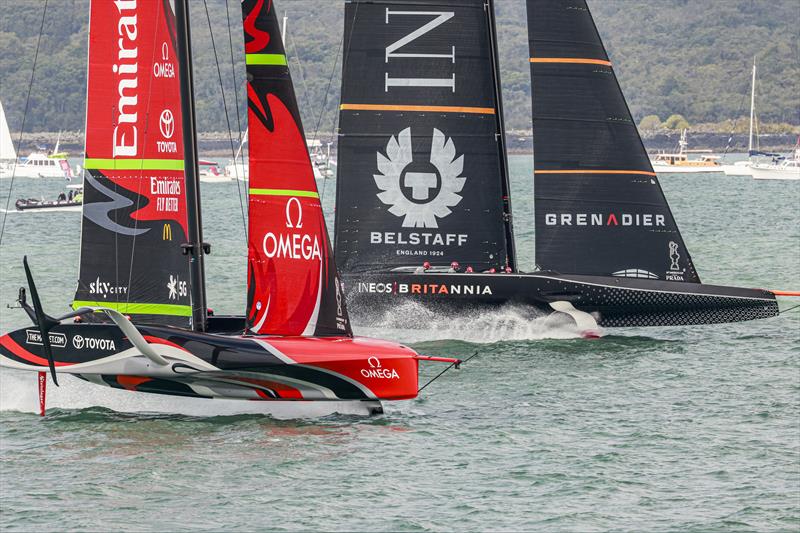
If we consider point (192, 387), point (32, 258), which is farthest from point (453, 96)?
point (32, 258)

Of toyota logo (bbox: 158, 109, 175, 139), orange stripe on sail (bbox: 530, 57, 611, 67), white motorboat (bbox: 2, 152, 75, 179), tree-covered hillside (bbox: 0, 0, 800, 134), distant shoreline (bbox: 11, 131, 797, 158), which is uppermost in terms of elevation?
tree-covered hillside (bbox: 0, 0, 800, 134)

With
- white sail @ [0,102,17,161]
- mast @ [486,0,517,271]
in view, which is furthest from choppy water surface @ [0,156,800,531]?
white sail @ [0,102,17,161]

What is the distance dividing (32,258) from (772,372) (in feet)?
84.8

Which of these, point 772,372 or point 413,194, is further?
point 413,194

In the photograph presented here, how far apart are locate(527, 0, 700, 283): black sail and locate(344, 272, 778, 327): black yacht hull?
1.49 feet

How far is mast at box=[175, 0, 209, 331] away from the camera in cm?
1667

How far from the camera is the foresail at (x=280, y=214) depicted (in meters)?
16.5

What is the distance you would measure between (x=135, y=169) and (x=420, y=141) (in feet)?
19.6

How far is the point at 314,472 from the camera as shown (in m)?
14.7

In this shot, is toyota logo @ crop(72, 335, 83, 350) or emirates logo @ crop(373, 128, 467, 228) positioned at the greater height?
emirates logo @ crop(373, 128, 467, 228)

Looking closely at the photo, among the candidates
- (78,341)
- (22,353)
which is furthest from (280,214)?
(22,353)

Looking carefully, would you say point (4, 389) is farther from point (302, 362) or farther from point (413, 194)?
point (413, 194)

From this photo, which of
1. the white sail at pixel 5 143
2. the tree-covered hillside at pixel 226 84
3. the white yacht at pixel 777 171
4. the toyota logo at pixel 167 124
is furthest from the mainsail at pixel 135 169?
the tree-covered hillside at pixel 226 84

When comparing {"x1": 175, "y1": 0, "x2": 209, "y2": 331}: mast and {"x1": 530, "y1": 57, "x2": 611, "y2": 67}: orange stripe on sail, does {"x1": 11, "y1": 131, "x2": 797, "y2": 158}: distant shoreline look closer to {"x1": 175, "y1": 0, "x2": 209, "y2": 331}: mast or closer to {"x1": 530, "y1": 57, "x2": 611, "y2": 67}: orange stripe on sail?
{"x1": 530, "y1": 57, "x2": 611, "y2": 67}: orange stripe on sail
